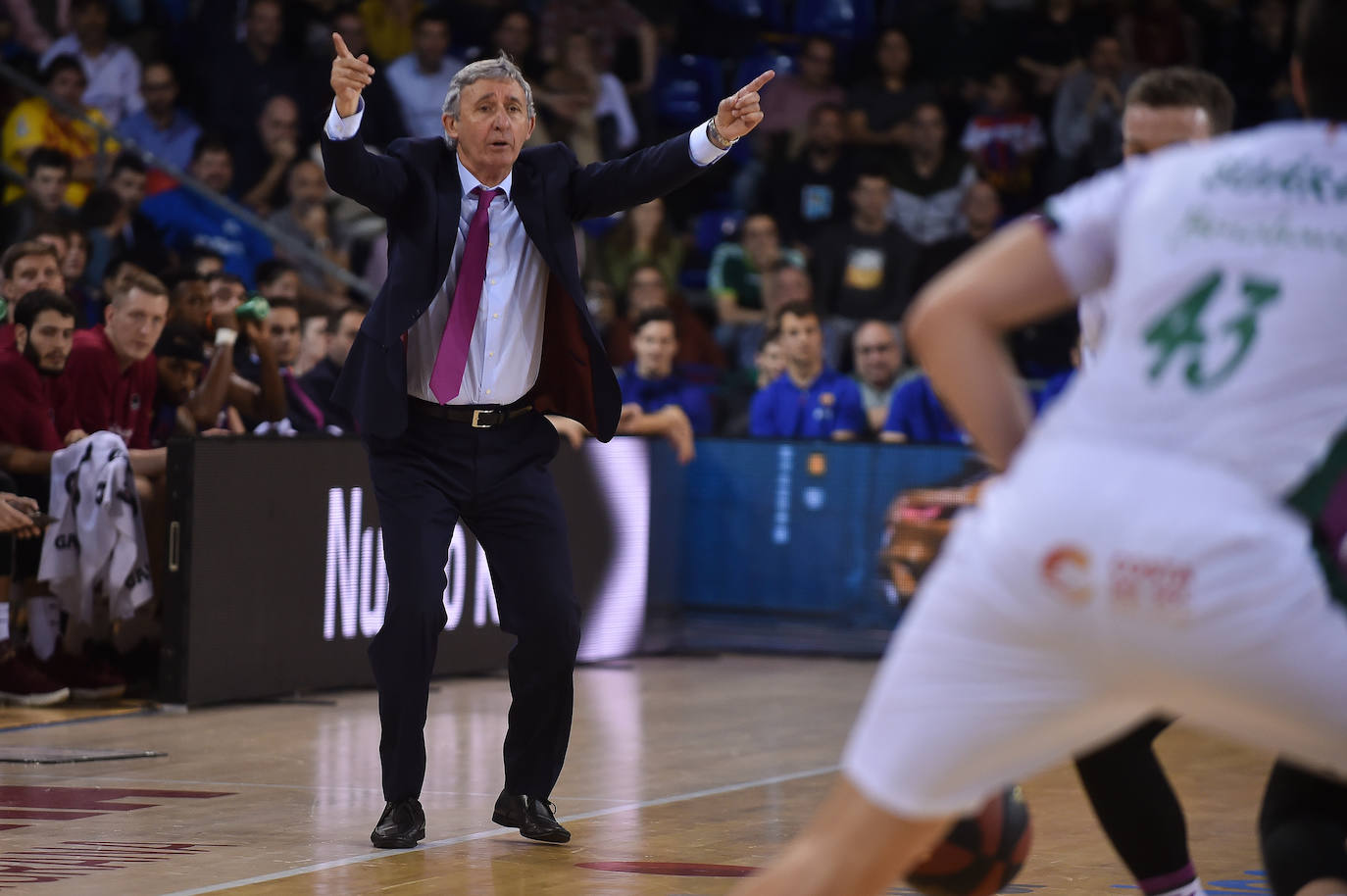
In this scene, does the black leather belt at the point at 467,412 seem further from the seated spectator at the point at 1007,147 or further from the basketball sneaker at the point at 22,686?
the seated spectator at the point at 1007,147

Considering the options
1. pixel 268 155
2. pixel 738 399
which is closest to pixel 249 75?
pixel 268 155

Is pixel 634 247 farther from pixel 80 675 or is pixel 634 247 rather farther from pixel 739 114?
pixel 739 114

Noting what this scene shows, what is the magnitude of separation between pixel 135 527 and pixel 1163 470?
7.23 metres

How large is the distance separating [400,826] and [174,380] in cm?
477

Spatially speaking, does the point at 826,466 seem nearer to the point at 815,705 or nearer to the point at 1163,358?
the point at 815,705

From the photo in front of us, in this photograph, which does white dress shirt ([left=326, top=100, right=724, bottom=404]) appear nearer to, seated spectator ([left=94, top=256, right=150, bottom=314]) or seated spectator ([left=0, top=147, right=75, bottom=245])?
seated spectator ([left=94, top=256, right=150, bottom=314])

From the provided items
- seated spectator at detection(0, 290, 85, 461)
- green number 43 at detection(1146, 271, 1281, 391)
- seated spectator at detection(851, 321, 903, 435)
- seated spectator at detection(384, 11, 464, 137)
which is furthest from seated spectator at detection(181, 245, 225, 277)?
green number 43 at detection(1146, 271, 1281, 391)

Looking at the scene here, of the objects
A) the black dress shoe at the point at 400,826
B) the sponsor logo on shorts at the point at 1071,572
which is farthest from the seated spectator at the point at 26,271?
the sponsor logo on shorts at the point at 1071,572

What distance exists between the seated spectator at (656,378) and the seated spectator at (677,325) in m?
0.95

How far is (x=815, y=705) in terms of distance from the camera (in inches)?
374

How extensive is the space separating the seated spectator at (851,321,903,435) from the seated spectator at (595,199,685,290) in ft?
7.77

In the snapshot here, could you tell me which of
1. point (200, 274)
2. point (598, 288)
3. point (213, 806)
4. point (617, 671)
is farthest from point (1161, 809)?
point (598, 288)

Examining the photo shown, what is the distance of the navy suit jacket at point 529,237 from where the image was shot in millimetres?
5809

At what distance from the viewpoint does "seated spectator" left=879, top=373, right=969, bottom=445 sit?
11953 mm
